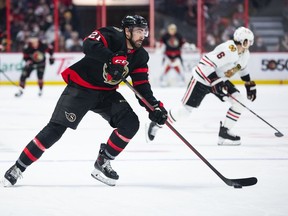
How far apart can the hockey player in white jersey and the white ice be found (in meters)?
0.16

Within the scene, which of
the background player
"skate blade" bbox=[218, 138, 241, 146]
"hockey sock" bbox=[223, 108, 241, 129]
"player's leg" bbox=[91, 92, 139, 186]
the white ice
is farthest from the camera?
the background player

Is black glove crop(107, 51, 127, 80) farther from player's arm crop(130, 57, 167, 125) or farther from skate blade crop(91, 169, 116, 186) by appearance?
skate blade crop(91, 169, 116, 186)

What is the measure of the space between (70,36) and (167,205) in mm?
11862

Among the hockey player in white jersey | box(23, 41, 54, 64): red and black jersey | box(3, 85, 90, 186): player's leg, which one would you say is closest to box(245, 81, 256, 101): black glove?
the hockey player in white jersey

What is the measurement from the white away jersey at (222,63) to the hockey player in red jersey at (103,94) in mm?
2016

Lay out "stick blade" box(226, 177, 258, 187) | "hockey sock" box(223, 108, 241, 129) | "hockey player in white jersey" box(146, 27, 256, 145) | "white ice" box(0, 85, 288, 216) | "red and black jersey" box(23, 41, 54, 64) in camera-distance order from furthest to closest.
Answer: "red and black jersey" box(23, 41, 54, 64)
"hockey sock" box(223, 108, 241, 129)
"hockey player in white jersey" box(146, 27, 256, 145)
"stick blade" box(226, 177, 258, 187)
"white ice" box(0, 85, 288, 216)

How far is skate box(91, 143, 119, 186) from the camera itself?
4328 millimetres

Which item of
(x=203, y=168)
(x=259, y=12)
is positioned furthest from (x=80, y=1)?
(x=203, y=168)

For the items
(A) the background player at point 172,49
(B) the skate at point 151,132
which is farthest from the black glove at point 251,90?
(A) the background player at point 172,49

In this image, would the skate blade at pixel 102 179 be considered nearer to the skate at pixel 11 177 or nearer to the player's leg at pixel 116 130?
the player's leg at pixel 116 130

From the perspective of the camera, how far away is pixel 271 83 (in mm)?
15164

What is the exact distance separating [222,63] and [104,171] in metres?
2.23

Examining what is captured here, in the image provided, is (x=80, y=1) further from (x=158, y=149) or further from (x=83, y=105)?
(x=83, y=105)

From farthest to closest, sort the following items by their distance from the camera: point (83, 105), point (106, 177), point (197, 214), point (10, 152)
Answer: point (10, 152) → point (106, 177) → point (83, 105) → point (197, 214)
